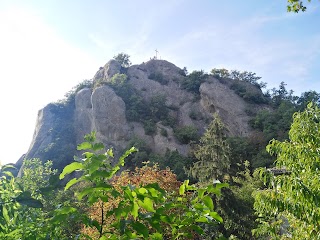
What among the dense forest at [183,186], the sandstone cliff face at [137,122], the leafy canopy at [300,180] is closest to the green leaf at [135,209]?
the dense forest at [183,186]

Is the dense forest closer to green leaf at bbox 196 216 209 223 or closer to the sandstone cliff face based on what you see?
green leaf at bbox 196 216 209 223

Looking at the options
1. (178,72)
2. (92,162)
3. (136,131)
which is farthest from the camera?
(178,72)

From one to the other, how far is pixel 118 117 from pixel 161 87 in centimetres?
1188

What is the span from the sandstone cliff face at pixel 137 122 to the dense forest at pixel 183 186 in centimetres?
143

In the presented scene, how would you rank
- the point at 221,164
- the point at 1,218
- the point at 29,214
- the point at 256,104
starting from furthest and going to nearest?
the point at 256,104 < the point at 221,164 < the point at 29,214 < the point at 1,218

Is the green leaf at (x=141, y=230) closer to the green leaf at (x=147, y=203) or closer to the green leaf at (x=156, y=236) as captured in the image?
the green leaf at (x=147, y=203)

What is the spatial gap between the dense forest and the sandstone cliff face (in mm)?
1427

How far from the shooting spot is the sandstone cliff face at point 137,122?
45750 mm

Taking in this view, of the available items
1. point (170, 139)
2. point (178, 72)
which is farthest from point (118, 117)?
point (178, 72)

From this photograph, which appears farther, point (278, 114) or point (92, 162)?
point (278, 114)

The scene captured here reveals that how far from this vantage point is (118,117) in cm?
4716

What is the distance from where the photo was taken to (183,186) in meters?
1.74

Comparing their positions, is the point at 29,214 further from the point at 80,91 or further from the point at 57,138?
the point at 80,91

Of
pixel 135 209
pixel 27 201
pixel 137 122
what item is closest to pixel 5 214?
pixel 27 201
